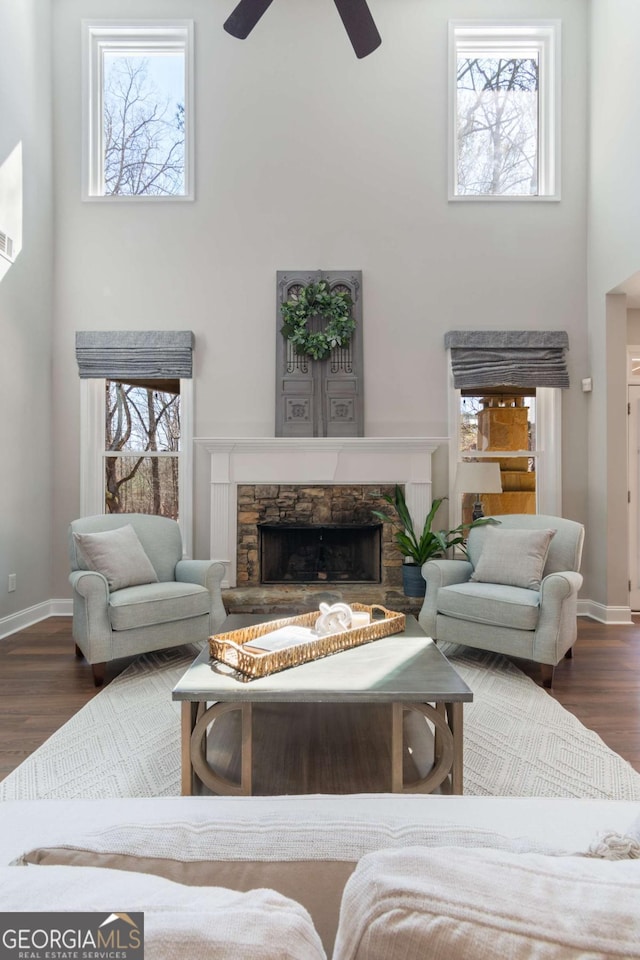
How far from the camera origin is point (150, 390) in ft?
16.0

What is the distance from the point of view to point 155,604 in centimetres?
320

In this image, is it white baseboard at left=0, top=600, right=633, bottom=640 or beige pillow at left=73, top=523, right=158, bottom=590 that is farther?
white baseboard at left=0, top=600, right=633, bottom=640

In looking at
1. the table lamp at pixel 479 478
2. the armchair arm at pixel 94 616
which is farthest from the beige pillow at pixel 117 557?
the table lamp at pixel 479 478

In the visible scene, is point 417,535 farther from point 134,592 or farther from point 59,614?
point 59,614

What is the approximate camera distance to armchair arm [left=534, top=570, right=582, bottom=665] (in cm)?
300

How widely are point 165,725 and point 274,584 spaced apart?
2302 millimetres

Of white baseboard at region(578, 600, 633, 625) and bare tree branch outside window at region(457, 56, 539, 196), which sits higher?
bare tree branch outside window at region(457, 56, 539, 196)

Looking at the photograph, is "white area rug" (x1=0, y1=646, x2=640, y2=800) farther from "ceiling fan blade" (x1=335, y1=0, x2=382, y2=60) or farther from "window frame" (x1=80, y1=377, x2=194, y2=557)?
"ceiling fan blade" (x1=335, y1=0, x2=382, y2=60)

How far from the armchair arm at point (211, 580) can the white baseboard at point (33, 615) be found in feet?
4.74

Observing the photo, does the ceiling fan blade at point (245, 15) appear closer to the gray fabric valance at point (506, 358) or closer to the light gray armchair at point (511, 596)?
the gray fabric valance at point (506, 358)

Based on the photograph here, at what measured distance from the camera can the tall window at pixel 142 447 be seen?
4.83 meters

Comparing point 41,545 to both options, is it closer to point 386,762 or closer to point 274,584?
point 274,584

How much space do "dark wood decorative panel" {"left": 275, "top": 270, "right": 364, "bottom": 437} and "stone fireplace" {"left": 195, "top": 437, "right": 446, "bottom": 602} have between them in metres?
0.15

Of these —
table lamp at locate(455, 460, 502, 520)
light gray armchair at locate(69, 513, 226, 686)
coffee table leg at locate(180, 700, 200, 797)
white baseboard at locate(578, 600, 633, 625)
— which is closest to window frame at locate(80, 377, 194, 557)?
light gray armchair at locate(69, 513, 226, 686)
